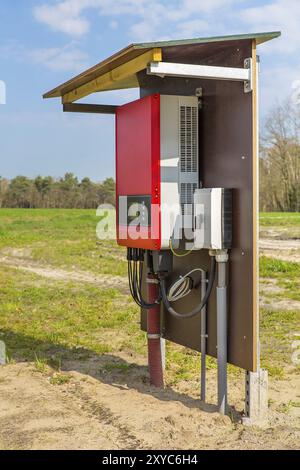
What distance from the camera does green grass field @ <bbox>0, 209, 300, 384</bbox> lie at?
543 centimetres

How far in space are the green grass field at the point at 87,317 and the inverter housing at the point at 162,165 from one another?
1.51m

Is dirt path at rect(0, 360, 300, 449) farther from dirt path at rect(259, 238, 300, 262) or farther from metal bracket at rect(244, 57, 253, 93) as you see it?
dirt path at rect(259, 238, 300, 262)

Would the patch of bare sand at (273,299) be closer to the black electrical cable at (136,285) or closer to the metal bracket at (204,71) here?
the black electrical cable at (136,285)

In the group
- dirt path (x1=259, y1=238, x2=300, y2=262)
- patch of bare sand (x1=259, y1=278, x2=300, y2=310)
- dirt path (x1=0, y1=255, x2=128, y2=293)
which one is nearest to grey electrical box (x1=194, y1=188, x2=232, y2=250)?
patch of bare sand (x1=259, y1=278, x2=300, y2=310)

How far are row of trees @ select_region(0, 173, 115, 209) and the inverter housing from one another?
1149 inches

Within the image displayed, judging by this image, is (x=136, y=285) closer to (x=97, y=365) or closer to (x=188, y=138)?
(x=97, y=365)

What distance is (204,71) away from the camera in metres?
3.37

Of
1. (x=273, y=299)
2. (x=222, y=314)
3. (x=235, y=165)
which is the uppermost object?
(x=235, y=165)

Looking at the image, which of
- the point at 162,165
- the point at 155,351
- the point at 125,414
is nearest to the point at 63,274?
the point at 155,351

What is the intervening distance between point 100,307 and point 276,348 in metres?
2.81

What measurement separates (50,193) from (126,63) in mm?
34158

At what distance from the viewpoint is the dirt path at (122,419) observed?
3334 mm

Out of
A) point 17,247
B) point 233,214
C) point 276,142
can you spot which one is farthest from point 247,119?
point 276,142

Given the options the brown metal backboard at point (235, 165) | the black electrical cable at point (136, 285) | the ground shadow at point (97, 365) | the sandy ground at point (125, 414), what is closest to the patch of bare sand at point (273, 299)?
the sandy ground at point (125, 414)
